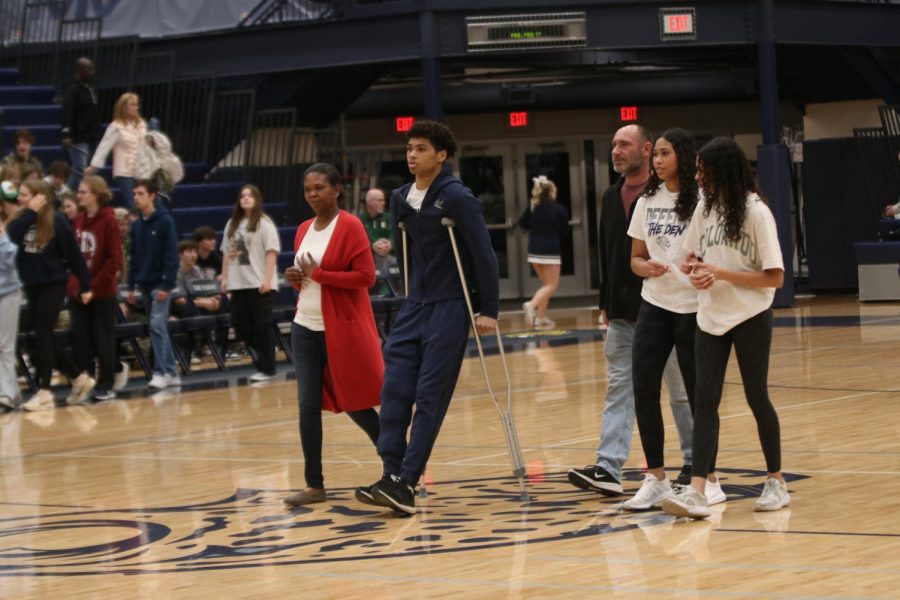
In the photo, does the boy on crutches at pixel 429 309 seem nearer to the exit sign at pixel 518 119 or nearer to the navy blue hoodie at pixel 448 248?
the navy blue hoodie at pixel 448 248

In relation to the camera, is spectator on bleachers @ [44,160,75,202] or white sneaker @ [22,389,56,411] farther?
spectator on bleachers @ [44,160,75,202]

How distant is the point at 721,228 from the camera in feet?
24.3

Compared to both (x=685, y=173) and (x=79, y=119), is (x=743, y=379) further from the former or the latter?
(x=79, y=119)

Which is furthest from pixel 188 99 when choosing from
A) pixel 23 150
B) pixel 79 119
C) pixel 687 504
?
pixel 687 504

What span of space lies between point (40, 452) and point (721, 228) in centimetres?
592

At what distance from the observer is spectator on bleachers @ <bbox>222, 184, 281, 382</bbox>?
51.3 feet

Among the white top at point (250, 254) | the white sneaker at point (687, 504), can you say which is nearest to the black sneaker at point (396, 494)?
the white sneaker at point (687, 504)

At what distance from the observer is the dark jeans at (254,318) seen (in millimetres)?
15859

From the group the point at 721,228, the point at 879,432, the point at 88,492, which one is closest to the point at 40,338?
the point at 88,492

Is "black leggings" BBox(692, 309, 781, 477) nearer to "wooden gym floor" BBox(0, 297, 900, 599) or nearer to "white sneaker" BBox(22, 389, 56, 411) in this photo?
"wooden gym floor" BBox(0, 297, 900, 599)

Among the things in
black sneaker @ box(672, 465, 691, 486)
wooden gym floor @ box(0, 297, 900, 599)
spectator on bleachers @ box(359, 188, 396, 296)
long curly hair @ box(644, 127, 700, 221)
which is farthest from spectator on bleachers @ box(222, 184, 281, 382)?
long curly hair @ box(644, 127, 700, 221)

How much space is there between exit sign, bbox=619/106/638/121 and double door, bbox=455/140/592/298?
87 cm

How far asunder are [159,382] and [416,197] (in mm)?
7956

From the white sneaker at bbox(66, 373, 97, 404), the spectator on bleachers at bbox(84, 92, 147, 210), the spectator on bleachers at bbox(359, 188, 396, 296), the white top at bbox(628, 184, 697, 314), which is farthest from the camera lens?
the spectator on bleachers at bbox(359, 188, 396, 296)
